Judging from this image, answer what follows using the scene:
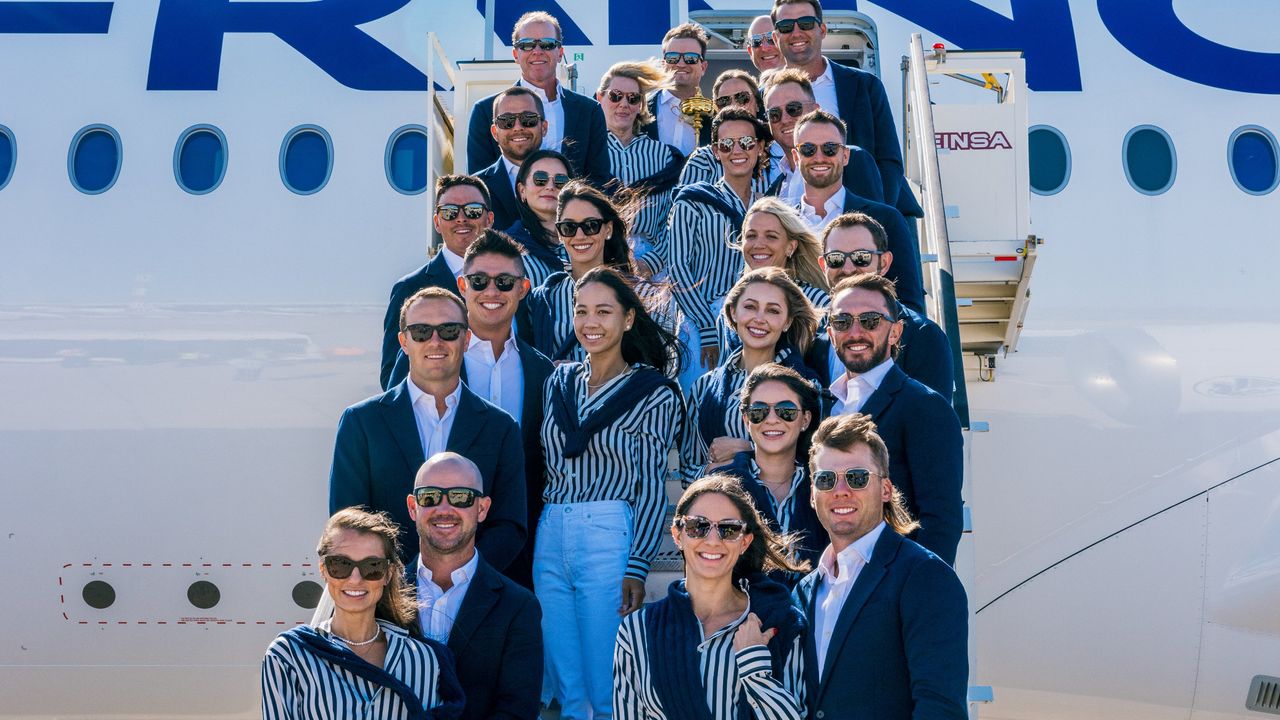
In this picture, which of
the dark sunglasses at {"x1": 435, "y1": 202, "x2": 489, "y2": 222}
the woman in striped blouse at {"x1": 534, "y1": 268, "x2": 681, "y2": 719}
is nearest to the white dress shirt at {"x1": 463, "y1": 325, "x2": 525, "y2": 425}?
the woman in striped blouse at {"x1": 534, "y1": 268, "x2": 681, "y2": 719}

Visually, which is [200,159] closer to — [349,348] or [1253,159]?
[349,348]

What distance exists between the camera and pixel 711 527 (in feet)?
13.3

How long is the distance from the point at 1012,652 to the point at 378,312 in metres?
4.49

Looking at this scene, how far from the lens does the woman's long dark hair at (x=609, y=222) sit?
5.83 m

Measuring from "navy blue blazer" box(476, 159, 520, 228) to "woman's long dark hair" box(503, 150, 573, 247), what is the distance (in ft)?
0.60

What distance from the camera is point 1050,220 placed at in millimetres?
9000

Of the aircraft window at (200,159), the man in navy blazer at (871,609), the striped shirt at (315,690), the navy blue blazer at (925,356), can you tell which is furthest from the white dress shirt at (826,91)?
the aircraft window at (200,159)

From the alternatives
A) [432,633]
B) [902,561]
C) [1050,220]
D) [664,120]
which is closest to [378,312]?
[664,120]

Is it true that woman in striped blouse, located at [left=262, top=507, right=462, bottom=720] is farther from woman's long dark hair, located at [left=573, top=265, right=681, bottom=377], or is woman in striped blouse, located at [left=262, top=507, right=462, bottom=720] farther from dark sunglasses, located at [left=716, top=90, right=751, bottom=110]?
dark sunglasses, located at [left=716, top=90, right=751, bottom=110]

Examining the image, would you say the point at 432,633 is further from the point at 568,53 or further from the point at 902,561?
the point at 568,53

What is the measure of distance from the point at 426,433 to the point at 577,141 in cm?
245

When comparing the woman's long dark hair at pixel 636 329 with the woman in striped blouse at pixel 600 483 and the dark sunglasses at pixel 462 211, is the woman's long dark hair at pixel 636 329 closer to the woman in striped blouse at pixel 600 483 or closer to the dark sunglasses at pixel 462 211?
the woman in striped blouse at pixel 600 483

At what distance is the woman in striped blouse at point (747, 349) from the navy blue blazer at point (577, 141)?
1968 mm

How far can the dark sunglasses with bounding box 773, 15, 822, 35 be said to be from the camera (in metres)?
6.96
